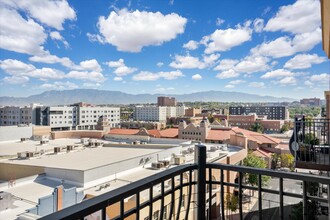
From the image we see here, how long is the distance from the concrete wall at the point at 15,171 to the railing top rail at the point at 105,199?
381 inches

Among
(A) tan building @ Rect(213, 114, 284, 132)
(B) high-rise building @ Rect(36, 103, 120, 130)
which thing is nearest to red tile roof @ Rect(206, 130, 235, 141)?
(A) tan building @ Rect(213, 114, 284, 132)

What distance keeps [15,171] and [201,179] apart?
10.8 metres

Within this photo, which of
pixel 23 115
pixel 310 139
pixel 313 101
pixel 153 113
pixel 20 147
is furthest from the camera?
pixel 153 113

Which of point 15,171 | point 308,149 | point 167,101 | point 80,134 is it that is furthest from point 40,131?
point 167,101

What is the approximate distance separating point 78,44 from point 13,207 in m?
19.8

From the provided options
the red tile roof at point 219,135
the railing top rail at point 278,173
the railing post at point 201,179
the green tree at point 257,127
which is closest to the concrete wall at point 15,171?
the railing post at point 201,179

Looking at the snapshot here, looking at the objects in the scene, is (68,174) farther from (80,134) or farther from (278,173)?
(80,134)

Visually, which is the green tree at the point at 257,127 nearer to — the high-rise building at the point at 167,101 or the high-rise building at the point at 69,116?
the high-rise building at the point at 69,116

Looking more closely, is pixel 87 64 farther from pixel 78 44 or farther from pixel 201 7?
pixel 201 7

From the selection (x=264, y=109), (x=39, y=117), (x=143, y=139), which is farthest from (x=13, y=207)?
(x=264, y=109)

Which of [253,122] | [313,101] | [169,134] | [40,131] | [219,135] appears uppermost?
[313,101]

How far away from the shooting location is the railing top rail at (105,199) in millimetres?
706

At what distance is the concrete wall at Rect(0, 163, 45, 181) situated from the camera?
9401mm

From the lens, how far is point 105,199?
0.82 meters
